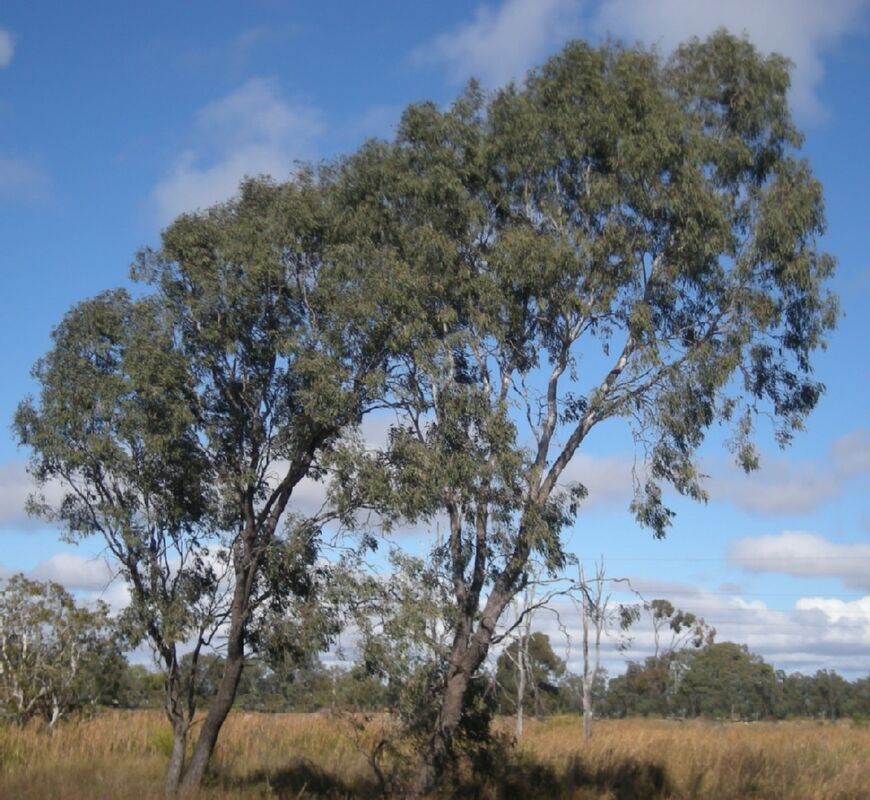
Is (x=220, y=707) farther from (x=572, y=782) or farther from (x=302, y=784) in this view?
(x=572, y=782)

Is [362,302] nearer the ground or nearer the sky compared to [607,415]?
nearer the sky

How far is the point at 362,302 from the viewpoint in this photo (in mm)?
15906

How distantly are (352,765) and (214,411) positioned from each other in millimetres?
7394

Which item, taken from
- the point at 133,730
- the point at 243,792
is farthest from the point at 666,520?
the point at 133,730

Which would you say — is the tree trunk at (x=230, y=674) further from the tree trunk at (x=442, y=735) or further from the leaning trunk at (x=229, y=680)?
the tree trunk at (x=442, y=735)

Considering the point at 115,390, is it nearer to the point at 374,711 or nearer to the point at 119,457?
the point at 119,457

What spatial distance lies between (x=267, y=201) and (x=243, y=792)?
9.32 m

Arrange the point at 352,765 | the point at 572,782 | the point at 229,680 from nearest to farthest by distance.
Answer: the point at 229,680 < the point at 572,782 < the point at 352,765

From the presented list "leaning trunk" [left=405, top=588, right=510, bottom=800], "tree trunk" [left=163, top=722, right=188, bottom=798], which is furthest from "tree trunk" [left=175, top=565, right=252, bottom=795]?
"leaning trunk" [left=405, top=588, right=510, bottom=800]

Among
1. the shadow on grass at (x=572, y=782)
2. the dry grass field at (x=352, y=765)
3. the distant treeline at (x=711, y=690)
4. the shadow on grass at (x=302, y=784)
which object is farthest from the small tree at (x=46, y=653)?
the distant treeline at (x=711, y=690)

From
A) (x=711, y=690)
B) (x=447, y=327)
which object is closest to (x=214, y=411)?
(x=447, y=327)

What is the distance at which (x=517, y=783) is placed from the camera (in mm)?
17500

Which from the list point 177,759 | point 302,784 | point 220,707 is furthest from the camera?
point 302,784

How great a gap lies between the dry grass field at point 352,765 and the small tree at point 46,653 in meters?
0.71
